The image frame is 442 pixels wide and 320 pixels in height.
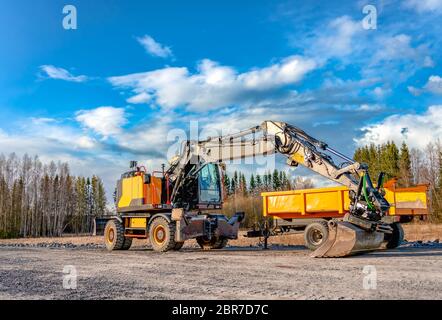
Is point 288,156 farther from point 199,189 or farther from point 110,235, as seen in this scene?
point 110,235

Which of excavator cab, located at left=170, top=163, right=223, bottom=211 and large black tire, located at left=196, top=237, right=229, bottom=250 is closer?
excavator cab, located at left=170, top=163, right=223, bottom=211

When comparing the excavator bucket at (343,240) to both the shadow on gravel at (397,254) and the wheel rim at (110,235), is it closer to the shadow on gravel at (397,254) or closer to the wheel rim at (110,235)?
the shadow on gravel at (397,254)

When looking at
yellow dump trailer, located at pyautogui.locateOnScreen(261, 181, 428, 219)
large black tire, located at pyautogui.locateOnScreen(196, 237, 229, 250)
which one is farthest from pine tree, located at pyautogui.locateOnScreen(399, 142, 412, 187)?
large black tire, located at pyautogui.locateOnScreen(196, 237, 229, 250)

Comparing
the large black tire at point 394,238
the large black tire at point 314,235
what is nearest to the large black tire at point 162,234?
the large black tire at point 314,235

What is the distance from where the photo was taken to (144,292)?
766 centimetres

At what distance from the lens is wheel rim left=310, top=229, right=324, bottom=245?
15.1 m

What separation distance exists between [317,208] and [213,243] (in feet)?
15.8

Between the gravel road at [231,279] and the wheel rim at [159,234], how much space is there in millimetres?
4074

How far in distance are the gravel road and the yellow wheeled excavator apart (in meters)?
1.36

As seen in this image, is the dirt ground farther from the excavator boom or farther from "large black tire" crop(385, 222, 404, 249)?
"large black tire" crop(385, 222, 404, 249)

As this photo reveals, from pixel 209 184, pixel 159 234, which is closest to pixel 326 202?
pixel 209 184

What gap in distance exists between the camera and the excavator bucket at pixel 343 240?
490 inches

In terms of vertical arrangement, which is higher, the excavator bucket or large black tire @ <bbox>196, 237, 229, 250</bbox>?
the excavator bucket
